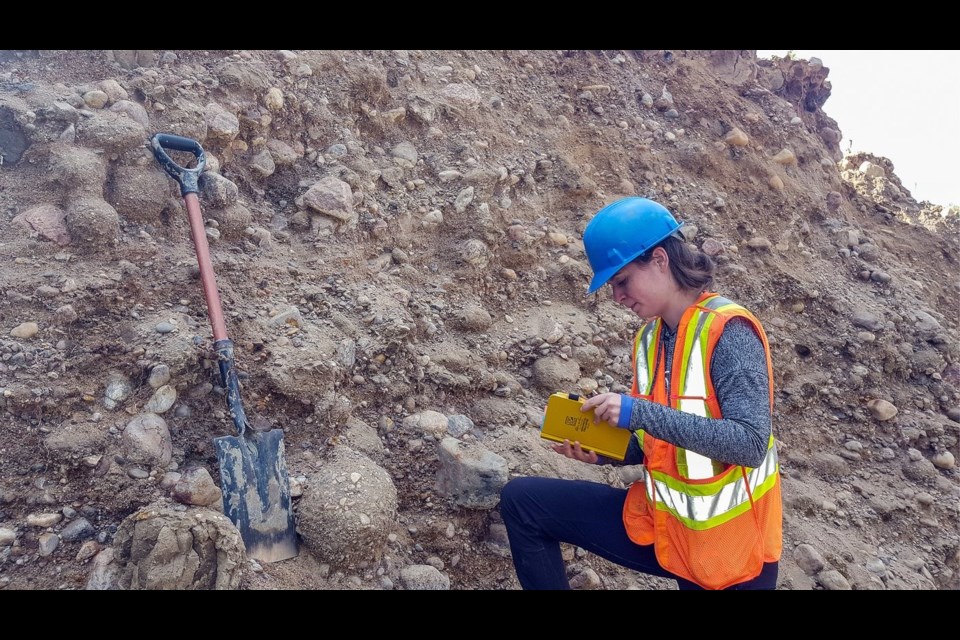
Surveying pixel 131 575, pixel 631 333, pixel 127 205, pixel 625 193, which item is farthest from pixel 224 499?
pixel 625 193

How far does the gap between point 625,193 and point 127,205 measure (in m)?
3.29

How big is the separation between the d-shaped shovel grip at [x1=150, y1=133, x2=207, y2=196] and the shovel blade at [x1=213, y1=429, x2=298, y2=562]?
4.06ft

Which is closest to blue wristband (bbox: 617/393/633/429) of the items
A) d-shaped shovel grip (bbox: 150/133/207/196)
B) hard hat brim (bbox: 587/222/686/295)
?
hard hat brim (bbox: 587/222/686/295)

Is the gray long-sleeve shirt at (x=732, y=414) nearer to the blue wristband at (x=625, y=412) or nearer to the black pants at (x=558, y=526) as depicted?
the blue wristband at (x=625, y=412)

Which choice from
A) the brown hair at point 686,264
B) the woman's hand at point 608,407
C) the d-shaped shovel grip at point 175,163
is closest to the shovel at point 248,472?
the d-shaped shovel grip at point 175,163

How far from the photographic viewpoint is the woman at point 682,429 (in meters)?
1.83

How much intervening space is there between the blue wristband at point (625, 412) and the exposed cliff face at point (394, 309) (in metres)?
1.03

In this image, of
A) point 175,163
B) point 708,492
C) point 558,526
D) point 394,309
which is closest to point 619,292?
point 708,492

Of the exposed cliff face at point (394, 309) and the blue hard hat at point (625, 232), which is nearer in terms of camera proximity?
the blue hard hat at point (625, 232)

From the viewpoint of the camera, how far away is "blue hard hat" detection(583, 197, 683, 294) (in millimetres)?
2027

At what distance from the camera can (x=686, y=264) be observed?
204cm

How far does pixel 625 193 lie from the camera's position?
467 cm

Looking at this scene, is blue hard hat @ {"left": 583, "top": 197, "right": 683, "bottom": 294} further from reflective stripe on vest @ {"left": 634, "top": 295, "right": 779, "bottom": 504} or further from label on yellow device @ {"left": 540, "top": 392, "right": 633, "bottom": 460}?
label on yellow device @ {"left": 540, "top": 392, "right": 633, "bottom": 460}

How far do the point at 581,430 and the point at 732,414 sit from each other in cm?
52
